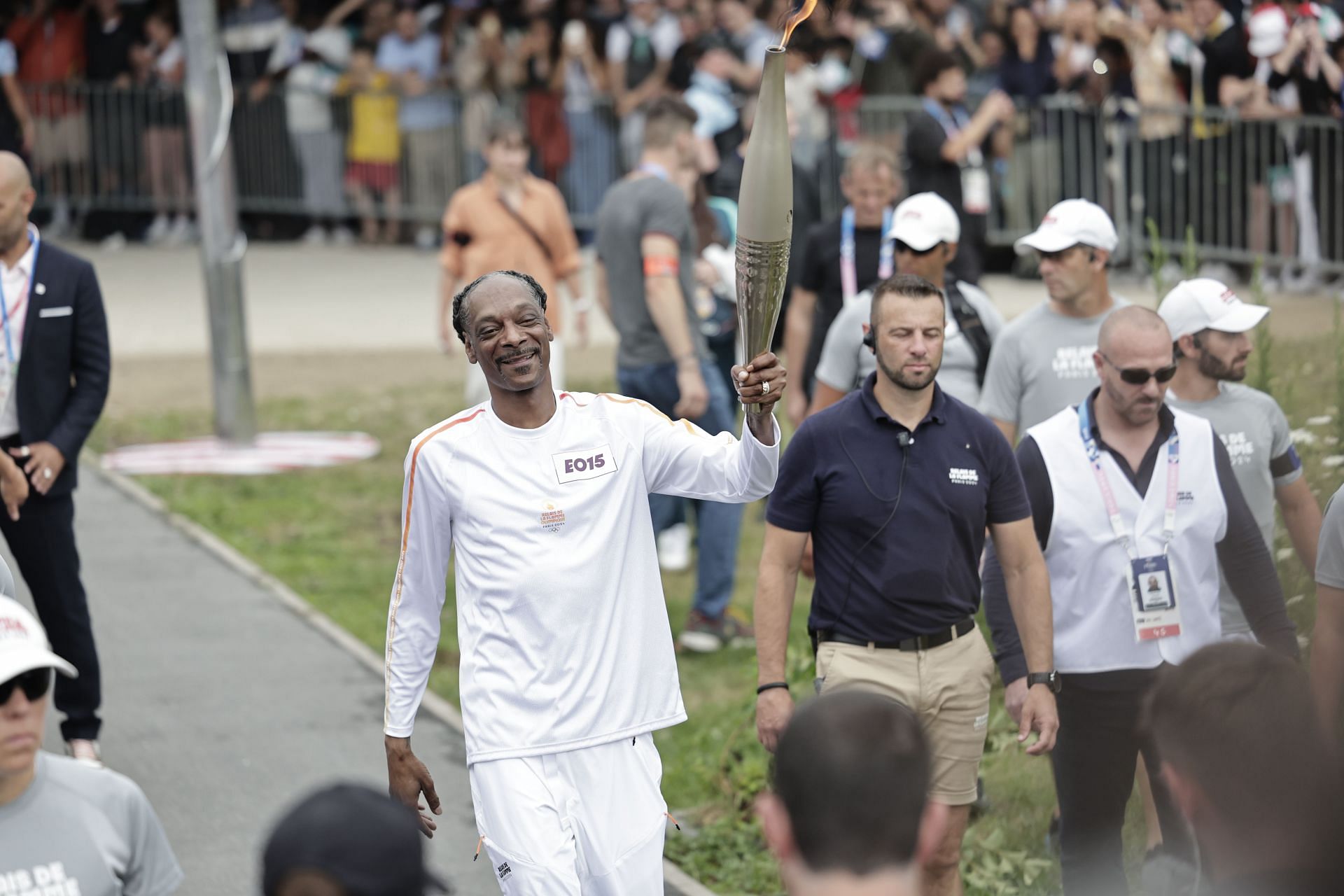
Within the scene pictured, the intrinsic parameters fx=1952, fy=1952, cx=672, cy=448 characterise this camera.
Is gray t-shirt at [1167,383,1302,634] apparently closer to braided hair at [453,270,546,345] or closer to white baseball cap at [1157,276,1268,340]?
white baseball cap at [1157,276,1268,340]

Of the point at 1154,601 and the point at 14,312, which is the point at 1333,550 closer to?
the point at 1154,601

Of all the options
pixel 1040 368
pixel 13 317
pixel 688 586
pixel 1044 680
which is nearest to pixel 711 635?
pixel 688 586

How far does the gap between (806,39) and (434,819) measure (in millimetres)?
13664

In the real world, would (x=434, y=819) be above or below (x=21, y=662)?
below

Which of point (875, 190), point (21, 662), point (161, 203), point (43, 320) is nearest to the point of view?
point (21, 662)

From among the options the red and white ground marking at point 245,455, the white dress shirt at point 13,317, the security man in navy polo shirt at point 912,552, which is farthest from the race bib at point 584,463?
the red and white ground marking at point 245,455

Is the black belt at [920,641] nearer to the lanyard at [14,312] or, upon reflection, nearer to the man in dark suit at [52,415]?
the man in dark suit at [52,415]

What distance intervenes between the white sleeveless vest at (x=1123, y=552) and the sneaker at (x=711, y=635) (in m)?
3.54

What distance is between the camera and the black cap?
3096 mm

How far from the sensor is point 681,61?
62.9ft

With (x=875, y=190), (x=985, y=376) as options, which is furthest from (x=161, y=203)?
(x=985, y=376)

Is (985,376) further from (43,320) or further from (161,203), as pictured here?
(161,203)

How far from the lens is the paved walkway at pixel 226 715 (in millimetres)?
7504

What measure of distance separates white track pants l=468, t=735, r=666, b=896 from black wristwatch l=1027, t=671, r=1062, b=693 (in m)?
1.37
